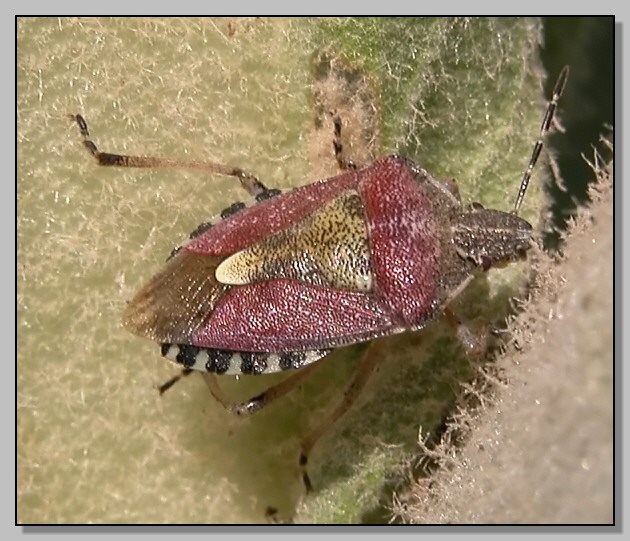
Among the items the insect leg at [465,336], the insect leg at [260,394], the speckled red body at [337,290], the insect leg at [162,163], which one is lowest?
the insect leg at [260,394]

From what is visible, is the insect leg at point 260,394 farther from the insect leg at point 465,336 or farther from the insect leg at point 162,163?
the insect leg at point 162,163

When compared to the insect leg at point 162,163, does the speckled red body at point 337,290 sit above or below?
below

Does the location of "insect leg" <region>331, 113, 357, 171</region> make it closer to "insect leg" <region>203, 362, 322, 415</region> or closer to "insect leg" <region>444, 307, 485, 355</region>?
"insect leg" <region>444, 307, 485, 355</region>

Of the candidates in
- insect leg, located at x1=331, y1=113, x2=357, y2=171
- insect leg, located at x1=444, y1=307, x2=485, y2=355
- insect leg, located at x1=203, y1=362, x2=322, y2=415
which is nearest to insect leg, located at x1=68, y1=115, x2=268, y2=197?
insect leg, located at x1=331, y1=113, x2=357, y2=171

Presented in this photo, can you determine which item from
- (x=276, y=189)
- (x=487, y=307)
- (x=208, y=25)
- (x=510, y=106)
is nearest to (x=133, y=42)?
(x=208, y=25)

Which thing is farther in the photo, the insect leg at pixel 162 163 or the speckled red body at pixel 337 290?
the speckled red body at pixel 337 290

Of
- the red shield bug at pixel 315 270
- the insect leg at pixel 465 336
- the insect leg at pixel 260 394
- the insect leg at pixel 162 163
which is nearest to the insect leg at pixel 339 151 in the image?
the red shield bug at pixel 315 270

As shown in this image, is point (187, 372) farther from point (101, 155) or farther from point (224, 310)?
point (101, 155)

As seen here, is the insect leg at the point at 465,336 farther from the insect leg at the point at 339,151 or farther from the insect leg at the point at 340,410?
the insect leg at the point at 339,151
